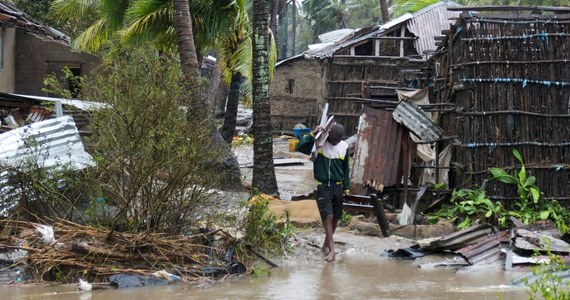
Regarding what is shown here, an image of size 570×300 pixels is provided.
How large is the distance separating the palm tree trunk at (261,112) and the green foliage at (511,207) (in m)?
3.70

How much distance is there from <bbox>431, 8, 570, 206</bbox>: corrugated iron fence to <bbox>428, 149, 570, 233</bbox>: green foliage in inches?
6.4

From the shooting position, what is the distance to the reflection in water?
27.6ft

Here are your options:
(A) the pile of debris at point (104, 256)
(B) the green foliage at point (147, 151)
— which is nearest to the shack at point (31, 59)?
(B) the green foliage at point (147, 151)

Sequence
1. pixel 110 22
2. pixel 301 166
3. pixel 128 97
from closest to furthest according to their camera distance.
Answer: pixel 128 97 → pixel 110 22 → pixel 301 166

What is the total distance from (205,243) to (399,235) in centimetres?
339

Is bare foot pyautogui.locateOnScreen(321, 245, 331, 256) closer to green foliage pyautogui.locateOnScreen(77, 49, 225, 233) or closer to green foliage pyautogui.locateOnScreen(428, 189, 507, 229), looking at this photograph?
green foliage pyautogui.locateOnScreen(77, 49, 225, 233)

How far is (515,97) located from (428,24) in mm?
16018

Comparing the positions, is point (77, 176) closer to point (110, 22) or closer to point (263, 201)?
point (263, 201)

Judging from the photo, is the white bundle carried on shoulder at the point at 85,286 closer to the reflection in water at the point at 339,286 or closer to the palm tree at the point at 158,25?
the reflection in water at the point at 339,286

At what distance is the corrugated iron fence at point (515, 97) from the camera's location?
12.5 meters

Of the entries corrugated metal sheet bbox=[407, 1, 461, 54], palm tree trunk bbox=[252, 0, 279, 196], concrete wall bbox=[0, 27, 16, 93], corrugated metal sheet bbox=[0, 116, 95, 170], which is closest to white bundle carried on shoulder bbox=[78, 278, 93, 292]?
corrugated metal sheet bbox=[0, 116, 95, 170]

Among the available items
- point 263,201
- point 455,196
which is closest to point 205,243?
point 263,201

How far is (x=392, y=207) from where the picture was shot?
1355cm

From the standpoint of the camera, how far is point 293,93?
113ft
